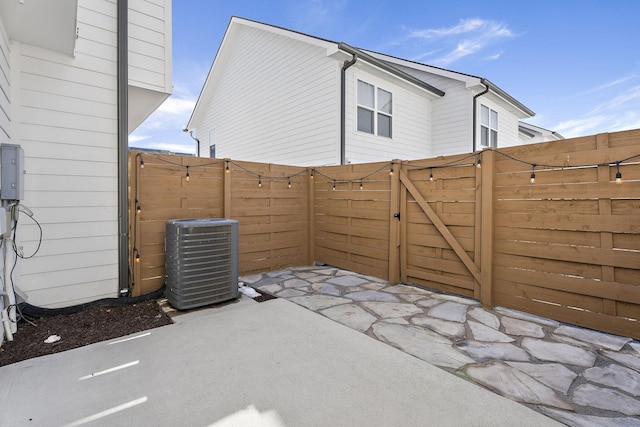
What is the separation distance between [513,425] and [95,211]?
4239 millimetres

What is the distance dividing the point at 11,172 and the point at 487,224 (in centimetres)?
465

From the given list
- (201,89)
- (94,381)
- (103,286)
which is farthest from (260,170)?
(201,89)

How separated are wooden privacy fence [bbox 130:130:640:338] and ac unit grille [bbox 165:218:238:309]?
662 millimetres

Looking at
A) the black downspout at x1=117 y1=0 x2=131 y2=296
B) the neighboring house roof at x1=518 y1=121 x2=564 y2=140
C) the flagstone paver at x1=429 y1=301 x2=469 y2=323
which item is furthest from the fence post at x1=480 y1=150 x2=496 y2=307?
the neighboring house roof at x1=518 y1=121 x2=564 y2=140

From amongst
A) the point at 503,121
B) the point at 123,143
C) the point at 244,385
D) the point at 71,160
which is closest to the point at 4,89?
the point at 71,160

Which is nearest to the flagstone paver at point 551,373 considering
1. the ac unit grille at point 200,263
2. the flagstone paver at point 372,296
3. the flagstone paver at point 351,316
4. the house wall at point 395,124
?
the flagstone paver at point 351,316

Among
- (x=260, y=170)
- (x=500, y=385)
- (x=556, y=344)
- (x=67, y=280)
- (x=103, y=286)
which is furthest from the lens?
(x=260, y=170)

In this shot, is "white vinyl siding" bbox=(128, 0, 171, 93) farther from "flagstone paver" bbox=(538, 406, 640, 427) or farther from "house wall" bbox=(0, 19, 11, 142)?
"flagstone paver" bbox=(538, 406, 640, 427)

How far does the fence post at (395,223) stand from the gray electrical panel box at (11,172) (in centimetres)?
412

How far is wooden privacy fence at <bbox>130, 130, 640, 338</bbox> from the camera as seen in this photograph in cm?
277

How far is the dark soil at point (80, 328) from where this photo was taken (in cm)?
250

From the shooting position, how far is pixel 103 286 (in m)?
3.53

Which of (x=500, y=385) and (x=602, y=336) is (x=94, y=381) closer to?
(x=500, y=385)

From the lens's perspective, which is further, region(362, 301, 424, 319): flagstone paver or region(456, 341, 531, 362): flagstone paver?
region(362, 301, 424, 319): flagstone paver
